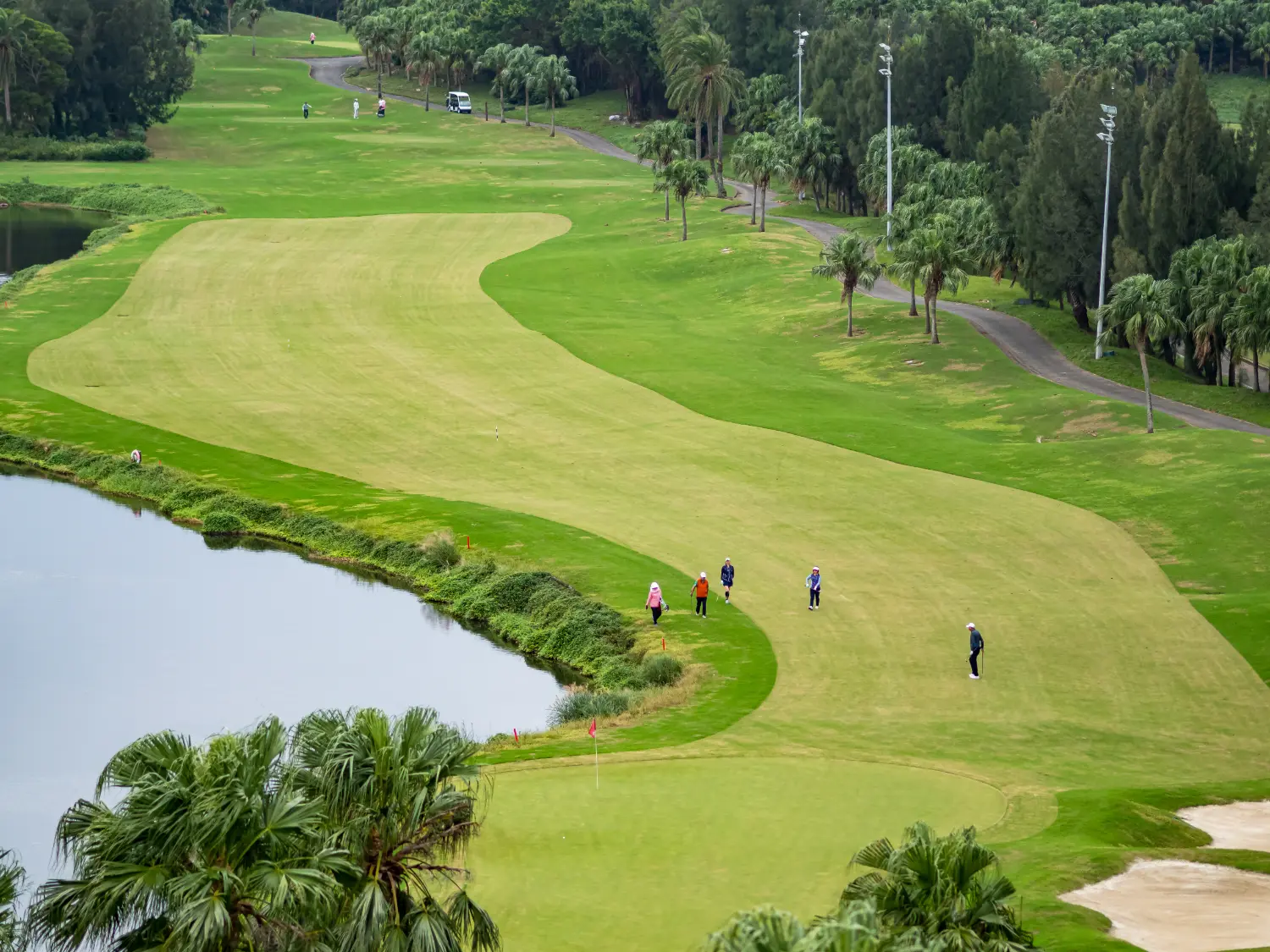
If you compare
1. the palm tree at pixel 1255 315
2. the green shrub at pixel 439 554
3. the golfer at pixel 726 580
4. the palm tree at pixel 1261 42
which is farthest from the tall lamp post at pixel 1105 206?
the palm tree at pixel 1261 42

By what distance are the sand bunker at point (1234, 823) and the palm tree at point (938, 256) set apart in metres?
51.8

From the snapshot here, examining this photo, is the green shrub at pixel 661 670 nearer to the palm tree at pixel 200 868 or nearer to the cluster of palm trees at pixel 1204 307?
the palm tree at pixel 200 868

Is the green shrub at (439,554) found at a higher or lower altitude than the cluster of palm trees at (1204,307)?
lower

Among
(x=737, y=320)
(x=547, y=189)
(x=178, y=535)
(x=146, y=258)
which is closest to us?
(x=178, y=535)

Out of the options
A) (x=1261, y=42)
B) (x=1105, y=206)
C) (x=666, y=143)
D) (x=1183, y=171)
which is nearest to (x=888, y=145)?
(x=666, y=143)

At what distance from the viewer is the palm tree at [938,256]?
274ft

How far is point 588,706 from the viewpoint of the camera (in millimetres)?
42719

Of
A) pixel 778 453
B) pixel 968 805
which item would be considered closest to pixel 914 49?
pixel 778 453

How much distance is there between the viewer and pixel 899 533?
5725 cm

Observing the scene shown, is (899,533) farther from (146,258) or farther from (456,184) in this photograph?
(456,184)

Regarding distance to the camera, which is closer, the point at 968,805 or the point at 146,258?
the point at 968,805

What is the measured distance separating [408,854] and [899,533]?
37.8 meters

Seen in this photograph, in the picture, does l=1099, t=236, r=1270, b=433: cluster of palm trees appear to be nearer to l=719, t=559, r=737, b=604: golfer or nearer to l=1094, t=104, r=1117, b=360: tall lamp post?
l=1094, t=104, r=1117, b=360: tall lamp post

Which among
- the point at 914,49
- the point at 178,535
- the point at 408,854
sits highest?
the point at 914,49
